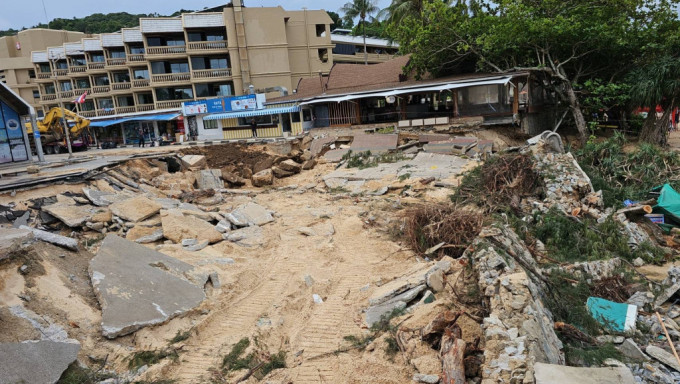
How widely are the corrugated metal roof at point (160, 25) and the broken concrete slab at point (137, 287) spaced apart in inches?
1402

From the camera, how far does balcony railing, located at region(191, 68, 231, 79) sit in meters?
39.3

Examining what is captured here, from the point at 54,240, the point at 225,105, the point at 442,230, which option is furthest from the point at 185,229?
the point at 225,105

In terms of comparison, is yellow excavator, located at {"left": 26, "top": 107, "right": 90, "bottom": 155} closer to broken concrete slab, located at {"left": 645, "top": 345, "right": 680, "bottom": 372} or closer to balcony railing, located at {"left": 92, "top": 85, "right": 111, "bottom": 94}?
balcony railing, located at {"left": 92, "top": 85, "right": 111, "bottom": 94}

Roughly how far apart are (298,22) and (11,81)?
34.5 metres

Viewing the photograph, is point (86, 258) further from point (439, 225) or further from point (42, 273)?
point (439, 225)

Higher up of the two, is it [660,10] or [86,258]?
[660,10]

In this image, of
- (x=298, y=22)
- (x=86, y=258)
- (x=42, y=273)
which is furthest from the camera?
(x=298, y=22)

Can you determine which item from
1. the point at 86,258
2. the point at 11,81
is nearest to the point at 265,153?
the point at 86,258

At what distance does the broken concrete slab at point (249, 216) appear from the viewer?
38.9 ft

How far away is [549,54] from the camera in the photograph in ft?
67.3

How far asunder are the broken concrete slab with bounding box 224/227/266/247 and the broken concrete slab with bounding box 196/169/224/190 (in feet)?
22.2

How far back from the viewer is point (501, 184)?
37.6 feet

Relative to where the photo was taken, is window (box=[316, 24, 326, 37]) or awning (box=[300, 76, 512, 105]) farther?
window (box=[316, 24, 326, 37])

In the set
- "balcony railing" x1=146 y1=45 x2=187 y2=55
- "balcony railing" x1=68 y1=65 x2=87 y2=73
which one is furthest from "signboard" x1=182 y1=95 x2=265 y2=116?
"balcony railing" x1=68 y1=65 x2=87 y2=73
